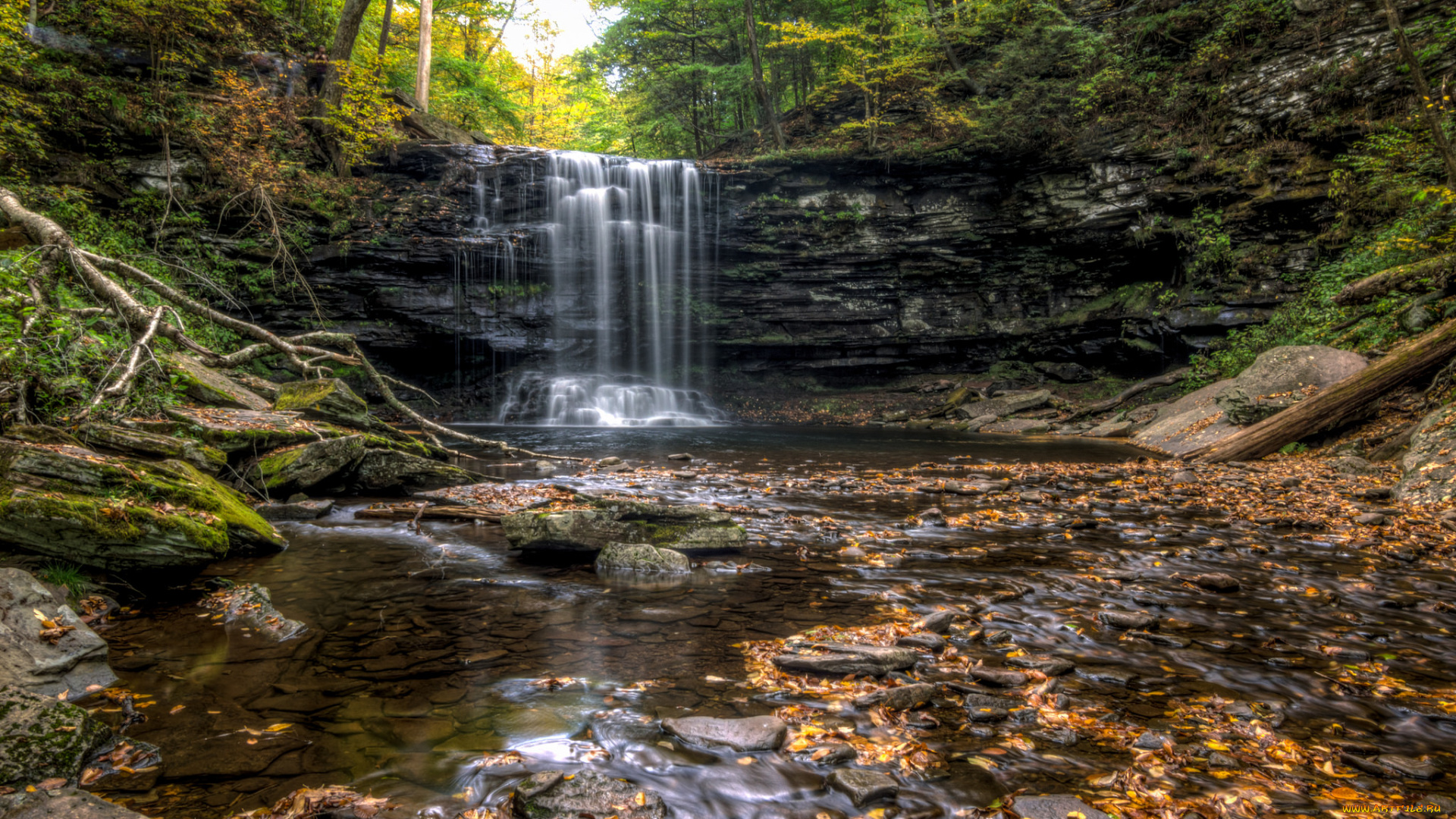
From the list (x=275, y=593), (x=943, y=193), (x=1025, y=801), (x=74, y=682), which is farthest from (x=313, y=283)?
(x=1025, y=801)

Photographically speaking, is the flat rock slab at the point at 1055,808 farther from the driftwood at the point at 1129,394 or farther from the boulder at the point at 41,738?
the driftwood at the point at 1129,394

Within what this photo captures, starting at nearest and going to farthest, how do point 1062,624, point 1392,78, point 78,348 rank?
point 1062,624
point 78,348
point 1392,78

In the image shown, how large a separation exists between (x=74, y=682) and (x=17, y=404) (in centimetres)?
310

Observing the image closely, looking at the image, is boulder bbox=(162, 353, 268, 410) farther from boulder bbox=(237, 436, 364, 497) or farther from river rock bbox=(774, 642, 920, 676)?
river rock bbox=(774, 642, 920, 676)

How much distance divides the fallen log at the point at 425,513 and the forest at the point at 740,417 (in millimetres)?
62

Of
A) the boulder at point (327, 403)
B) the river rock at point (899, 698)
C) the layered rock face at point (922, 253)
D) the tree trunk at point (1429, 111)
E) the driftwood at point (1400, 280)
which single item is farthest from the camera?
the layered rock face at point (922, 253)

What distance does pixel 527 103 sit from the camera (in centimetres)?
3225

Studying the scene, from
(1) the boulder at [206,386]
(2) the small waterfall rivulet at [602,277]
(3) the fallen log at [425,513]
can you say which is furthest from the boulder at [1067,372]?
(1) the boulder at [206,386]

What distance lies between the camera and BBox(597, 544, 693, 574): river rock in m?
4.69

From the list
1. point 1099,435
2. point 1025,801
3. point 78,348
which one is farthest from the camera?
point 1099,435

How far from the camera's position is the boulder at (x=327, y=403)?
7.86 metres

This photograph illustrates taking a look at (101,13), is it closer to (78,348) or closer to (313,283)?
(313,283)

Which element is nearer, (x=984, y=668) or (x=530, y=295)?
(x=984, y=668)

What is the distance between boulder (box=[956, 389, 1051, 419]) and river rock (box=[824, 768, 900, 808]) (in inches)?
681
